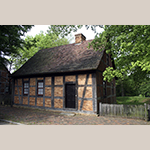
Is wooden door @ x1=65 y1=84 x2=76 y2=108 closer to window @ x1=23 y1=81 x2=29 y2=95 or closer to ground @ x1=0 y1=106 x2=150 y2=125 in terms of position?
ground @ x1=0 y1=106 x2=150 y2=125

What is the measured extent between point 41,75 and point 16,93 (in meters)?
4.23

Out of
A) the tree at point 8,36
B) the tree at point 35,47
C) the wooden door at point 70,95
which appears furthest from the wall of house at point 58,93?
the tree at point 35,47

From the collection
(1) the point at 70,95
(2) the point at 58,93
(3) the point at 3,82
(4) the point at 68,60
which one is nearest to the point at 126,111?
(1) the point at 70,95

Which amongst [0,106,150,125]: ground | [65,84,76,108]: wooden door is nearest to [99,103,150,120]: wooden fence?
[0,106,150,125]: ground

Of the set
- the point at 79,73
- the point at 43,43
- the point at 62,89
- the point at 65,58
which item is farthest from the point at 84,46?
the point at 43,43

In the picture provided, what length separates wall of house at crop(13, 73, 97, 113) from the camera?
9.03 metres

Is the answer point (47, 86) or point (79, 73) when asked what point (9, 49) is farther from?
point (79, 73)

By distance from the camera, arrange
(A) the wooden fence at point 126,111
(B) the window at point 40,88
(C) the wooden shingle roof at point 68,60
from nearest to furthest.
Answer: (A) the wooden fence at point 126,111, (C) the wooden shingle roof at point 68,60, (B) the window at point 40,88

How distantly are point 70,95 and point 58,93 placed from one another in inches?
44.9

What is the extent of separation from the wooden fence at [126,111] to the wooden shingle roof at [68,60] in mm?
3146

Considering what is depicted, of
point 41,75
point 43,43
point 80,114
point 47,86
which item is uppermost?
point 43,43

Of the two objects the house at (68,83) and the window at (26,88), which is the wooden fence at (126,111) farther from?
the window at (26,88)

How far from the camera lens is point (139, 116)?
7.59m

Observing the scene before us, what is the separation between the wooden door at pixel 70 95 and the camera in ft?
32.3
